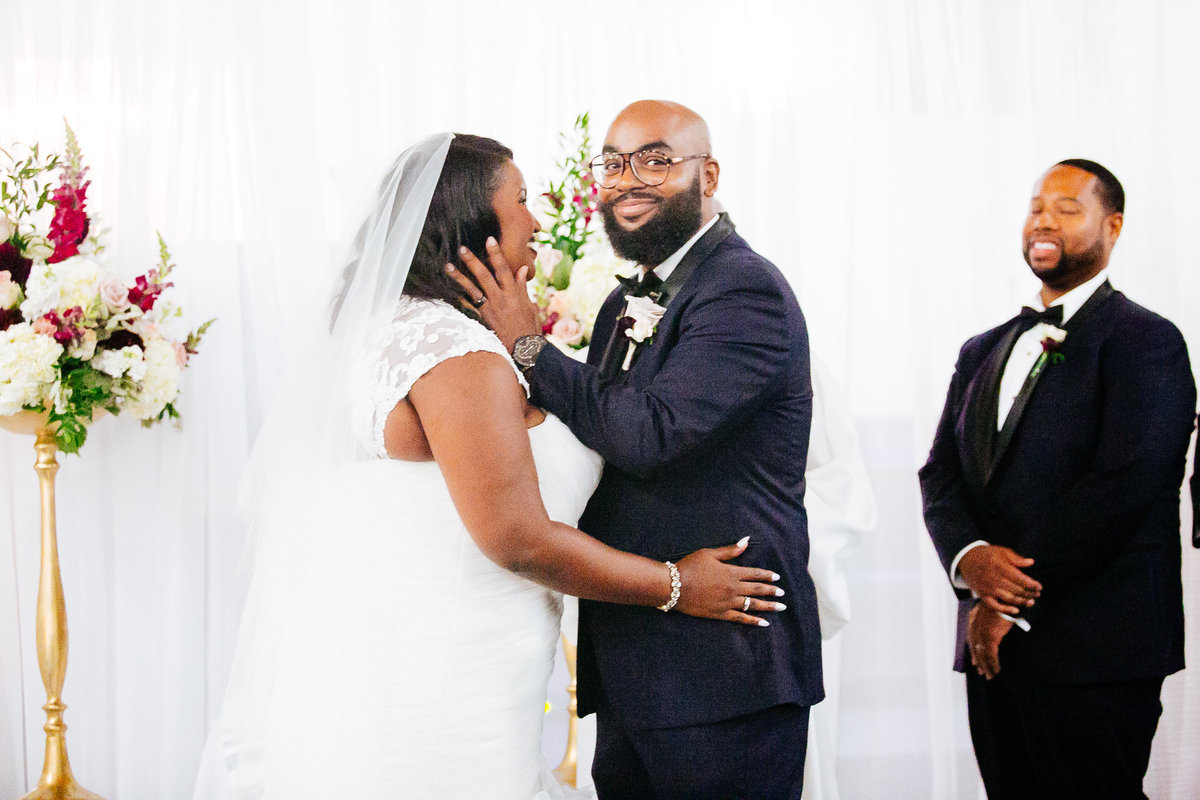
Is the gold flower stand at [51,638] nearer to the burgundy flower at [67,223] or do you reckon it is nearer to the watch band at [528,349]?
the burgundy flower at [67,223]

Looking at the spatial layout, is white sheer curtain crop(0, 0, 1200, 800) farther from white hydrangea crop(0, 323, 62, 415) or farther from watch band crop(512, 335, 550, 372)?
watch band crop(512, 335, 550, 372)

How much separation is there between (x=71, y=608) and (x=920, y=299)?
9.60 ft

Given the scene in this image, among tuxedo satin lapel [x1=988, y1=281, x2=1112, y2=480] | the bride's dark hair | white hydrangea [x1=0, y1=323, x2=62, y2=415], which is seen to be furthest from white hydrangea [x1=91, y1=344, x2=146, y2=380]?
tuxedo satin lapel [x1=988, y1=281, x2=1112, y2=480]

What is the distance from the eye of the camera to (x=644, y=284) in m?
2.30

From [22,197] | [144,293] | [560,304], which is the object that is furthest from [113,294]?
[560,304]

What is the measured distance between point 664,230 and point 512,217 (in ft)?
1.24

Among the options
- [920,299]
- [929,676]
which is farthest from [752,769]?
[920,299]

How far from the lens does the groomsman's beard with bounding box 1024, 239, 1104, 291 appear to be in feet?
8.80

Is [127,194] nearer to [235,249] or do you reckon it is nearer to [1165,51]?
[235,249]

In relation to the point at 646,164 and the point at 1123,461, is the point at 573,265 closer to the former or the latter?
the point at 646,164

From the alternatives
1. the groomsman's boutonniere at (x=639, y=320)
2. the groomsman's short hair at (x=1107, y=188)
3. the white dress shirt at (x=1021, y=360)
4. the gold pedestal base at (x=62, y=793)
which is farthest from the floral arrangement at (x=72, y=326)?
the groomsman's short hair at (x=1107, y=188)

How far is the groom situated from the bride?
69mm

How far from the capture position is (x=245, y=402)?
11.8ft

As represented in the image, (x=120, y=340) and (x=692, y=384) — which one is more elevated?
(x=120, y=340)
